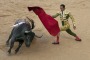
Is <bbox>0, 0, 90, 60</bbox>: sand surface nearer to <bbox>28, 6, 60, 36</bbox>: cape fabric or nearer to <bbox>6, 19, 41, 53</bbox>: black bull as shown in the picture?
<bbox>6, 19, 41, 53</bbox>: black bull

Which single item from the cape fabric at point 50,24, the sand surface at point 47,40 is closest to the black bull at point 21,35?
the sand surface at point 47,40

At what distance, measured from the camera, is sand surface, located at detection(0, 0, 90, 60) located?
9.59m

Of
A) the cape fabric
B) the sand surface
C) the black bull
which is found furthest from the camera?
the cape fabric

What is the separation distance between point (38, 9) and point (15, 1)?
6.07m

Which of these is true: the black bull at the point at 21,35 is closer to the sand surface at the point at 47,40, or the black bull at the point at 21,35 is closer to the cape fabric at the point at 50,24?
the sand surface at the point at 47,40

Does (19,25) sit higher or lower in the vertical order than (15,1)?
higher

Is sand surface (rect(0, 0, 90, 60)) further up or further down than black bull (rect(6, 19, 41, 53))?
further down

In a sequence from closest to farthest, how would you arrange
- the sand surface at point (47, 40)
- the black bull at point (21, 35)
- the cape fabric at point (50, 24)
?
the black bull at point (21, 35) < the sand surface at point (47, 40) < the cape fabric at point (50, 24)

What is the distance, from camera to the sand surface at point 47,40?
9.59 meters

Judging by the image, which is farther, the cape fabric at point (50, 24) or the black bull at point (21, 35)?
the cape fabric at point (50, 24)

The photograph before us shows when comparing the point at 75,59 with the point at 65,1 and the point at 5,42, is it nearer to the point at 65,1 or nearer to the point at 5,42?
the point at 5,42

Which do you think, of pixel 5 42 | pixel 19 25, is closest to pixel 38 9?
pixel 19 25

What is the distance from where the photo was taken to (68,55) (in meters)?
9.68

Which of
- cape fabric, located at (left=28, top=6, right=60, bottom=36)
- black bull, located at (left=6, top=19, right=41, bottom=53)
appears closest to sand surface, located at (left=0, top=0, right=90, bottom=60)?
black bull, located at (left=6, top=19, right=41, bottom=53)
